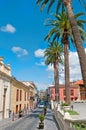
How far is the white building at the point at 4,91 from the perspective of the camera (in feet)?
93.7

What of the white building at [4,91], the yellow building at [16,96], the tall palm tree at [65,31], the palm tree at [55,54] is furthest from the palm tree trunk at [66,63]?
the palm tree at [55,54]

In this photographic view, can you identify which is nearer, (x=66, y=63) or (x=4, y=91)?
(x=66, y=63)

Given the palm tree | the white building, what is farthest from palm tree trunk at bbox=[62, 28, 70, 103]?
the palm tree

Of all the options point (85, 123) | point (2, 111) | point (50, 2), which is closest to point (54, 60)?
point (2, 111)

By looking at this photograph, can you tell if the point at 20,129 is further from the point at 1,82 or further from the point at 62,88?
the point at 62,88

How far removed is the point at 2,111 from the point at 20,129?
34.0 ft

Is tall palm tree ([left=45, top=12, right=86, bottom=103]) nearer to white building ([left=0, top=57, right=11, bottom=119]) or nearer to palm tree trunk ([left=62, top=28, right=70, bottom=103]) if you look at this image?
palm tree trunk ([left=62, top=28, right=70, bottom=103])

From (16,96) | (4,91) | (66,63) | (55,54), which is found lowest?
(16,96)

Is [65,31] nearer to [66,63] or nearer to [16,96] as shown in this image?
[66,63]

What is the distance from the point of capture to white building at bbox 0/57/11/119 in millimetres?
28548

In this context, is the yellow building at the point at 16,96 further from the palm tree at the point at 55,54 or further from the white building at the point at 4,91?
the palm tree at the point at 55,54

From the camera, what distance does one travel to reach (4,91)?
30828 millimetres

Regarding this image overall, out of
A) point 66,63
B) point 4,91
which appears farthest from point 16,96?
point 66,63

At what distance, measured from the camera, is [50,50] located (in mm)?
46719
